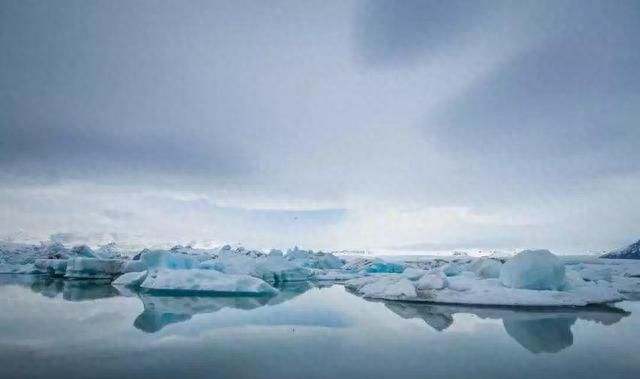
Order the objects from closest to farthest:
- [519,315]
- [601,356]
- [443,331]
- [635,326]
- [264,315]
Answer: [601,356], [443,331], [635,326], [264,315], [519,315]

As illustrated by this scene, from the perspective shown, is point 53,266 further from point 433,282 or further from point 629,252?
point 629,252

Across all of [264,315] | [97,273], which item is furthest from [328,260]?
[264,315]

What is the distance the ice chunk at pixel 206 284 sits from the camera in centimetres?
1568

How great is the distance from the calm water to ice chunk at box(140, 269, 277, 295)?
12.7 ft

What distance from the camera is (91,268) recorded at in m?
26.5

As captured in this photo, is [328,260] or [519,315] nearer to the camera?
[519,315]

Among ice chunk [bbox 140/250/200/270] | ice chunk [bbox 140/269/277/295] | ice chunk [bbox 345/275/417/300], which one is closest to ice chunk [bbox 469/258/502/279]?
ice chunk [bbox 345/275/417/300]

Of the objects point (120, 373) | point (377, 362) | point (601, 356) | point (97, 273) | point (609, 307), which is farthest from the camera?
point (97, 273)

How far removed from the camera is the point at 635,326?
9648 mm

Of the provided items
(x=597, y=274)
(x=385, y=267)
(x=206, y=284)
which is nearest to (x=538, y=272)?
(x=597, y=274)

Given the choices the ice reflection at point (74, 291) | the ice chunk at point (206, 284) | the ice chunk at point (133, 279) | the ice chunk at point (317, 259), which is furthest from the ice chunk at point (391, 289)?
the ice chunk at point (317, 259)

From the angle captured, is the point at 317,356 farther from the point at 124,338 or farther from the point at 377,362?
the point at 124,338

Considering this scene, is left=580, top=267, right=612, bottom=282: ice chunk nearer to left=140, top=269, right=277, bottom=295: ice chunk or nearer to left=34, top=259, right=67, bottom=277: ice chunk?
left=140, top=269, right=277, bottom=295: ice chunk

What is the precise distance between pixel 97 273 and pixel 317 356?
86.1 feet
